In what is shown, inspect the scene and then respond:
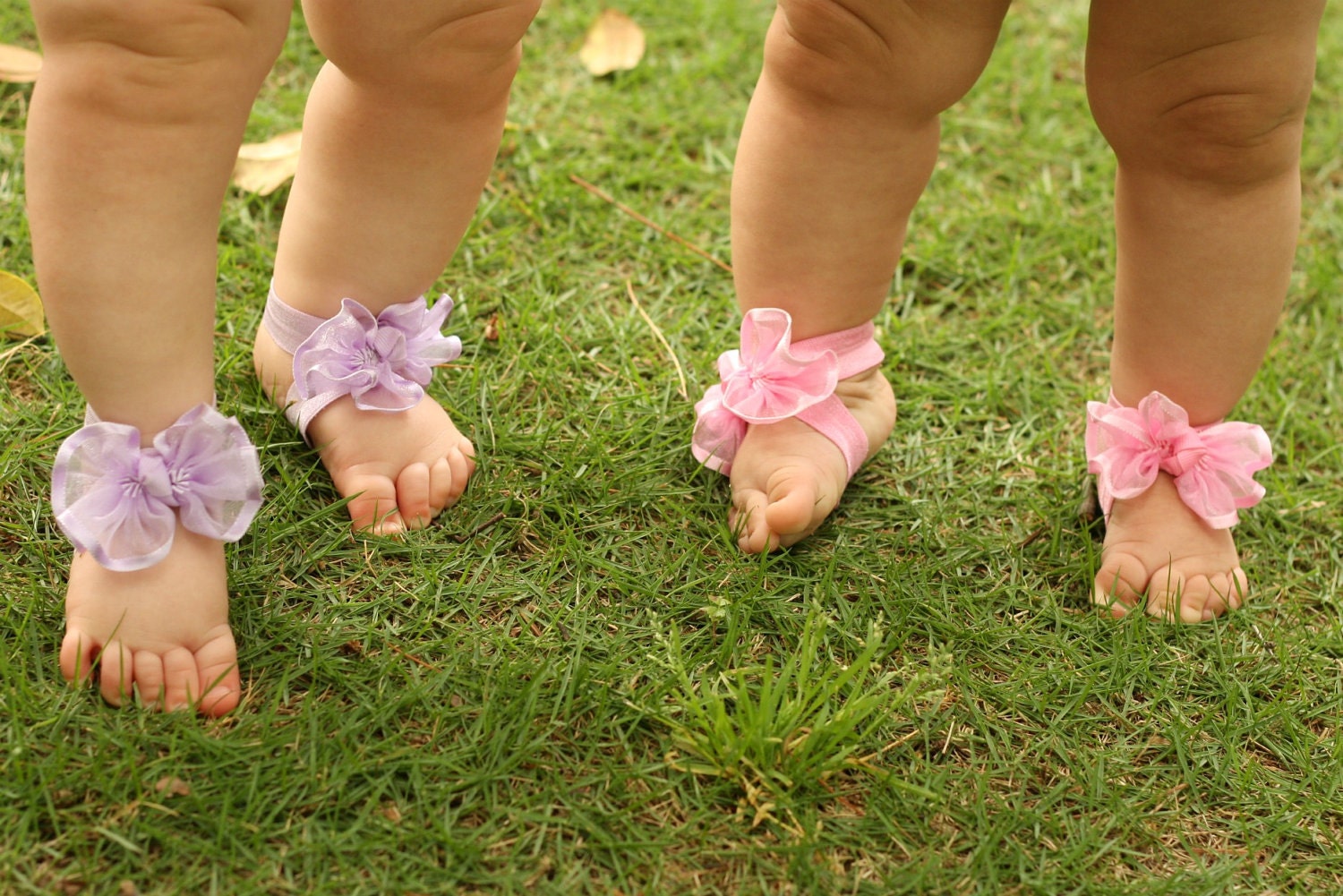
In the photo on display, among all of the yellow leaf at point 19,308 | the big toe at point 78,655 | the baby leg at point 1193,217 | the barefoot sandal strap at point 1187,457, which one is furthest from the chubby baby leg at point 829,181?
the yellow leaf at point 19,308

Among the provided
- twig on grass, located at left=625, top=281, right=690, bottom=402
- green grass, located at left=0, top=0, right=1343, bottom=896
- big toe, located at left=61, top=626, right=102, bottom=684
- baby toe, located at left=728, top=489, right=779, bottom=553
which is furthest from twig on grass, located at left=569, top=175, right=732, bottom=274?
big toe, located at left=61, top=626, right=102, bottom=684

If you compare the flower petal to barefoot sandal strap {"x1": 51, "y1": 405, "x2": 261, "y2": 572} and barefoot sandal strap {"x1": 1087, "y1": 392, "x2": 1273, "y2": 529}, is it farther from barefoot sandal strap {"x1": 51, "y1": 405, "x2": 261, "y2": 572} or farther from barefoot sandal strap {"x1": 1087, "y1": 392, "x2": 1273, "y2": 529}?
barefoot sandal strap {"x1": 1087, "y1": 392, "x2": 1273, "y2": 529}

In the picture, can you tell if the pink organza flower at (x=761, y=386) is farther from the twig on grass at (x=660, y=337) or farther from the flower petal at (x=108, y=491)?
the flower petal at (x=108, y=491)

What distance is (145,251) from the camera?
0.97 m

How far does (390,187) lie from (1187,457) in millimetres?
922

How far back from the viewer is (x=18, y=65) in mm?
1831

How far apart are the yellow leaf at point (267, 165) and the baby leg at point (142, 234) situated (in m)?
0.74

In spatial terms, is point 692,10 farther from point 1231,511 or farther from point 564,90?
point 1231,511

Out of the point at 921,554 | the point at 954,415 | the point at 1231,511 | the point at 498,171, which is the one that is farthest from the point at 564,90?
the point at 1231,511

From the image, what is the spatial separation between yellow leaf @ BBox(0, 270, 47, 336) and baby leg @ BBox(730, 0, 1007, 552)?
2.72 feet

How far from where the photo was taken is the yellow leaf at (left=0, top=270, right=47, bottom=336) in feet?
4.75

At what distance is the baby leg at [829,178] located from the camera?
1.18 meters

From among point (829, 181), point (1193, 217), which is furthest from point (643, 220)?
point (1193, 217)

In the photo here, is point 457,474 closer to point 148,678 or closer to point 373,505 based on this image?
point 373,505
